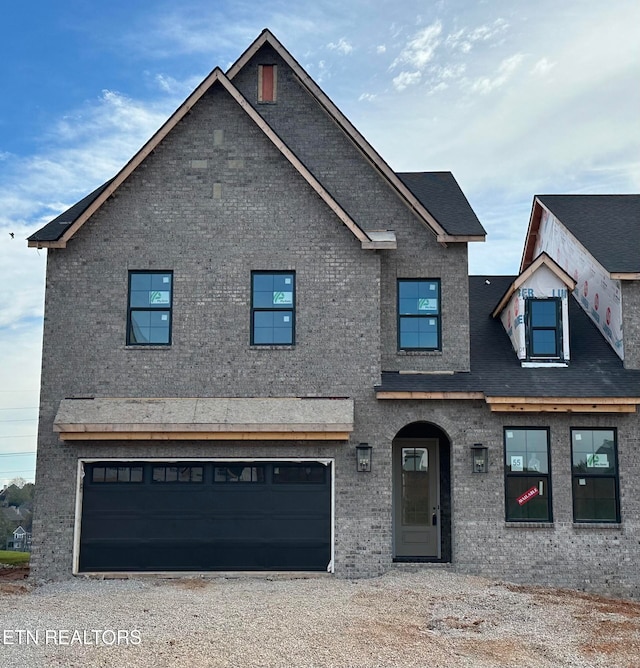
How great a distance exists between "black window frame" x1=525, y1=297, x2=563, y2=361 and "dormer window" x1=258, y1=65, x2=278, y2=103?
7186 mm

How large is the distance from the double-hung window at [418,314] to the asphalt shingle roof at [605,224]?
3.59 m

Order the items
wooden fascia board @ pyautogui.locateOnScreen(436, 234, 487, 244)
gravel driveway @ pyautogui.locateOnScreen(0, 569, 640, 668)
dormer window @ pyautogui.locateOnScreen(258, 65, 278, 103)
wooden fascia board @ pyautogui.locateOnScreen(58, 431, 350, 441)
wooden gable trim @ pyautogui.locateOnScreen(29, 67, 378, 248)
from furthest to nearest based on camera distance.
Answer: dormer window @ pyautogui.locateOnScreen(258, 65, 278, 103), wooden fascia board @ pyautogui.locateOnScreen(436, 234, 487, 244), wooden gable trim @ pyautogui.locateOnScreen(29, 67, 378, 248), wooden fascia board @ pyautogui.locateOnScreen(58, 431, 350, 441), gravel driveway @ pyautogui.locateOnScreen(0, 569, 640, 668)

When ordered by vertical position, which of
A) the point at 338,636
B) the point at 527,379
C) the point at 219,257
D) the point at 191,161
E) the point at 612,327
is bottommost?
the point at 338,636

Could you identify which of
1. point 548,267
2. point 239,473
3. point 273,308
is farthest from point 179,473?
point 548,267

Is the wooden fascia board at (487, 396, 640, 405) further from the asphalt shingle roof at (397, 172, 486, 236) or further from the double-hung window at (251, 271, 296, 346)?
the double-hung window at (251, 271, 296, 346)

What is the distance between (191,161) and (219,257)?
2.04m

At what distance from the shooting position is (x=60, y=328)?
54.7 feet

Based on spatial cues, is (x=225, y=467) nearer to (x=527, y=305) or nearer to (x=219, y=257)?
(x=219, y=257)

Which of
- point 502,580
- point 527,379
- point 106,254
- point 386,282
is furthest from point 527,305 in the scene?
point 106,254

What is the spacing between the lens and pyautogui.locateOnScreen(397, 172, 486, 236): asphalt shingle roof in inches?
688

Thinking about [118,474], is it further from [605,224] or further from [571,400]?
[605,224]

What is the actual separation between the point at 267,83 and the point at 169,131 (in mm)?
3089

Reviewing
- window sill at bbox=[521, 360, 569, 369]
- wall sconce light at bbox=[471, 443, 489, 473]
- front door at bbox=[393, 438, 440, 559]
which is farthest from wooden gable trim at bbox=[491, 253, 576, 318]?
front door at bbox=[393, 438, 440, 559]

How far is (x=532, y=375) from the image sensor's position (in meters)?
17.0
